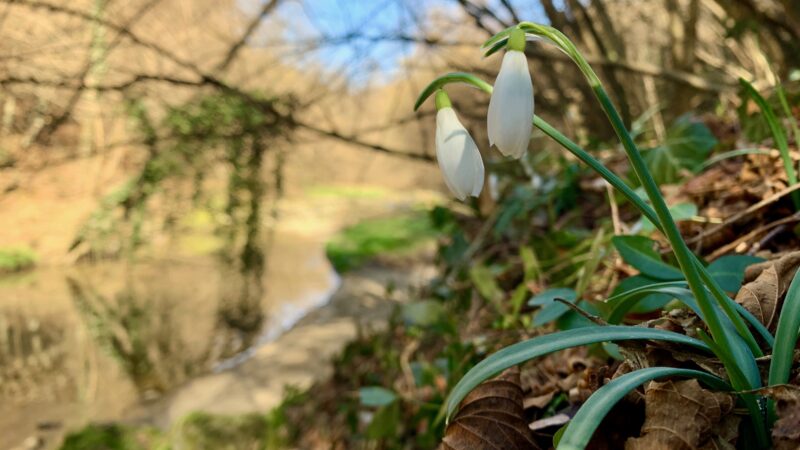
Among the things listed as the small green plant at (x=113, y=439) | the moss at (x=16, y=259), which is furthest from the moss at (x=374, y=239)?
the small green plant at (x=113, y=439)

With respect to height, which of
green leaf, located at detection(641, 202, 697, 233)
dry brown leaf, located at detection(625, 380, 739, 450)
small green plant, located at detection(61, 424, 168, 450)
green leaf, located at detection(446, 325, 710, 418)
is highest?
green leaf, located at detection(641, 202, 697, 233)

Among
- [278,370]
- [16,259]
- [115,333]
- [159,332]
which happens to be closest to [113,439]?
[278,370]

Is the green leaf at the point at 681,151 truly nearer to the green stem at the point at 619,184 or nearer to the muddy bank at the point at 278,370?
the green stem at the point at 619,184

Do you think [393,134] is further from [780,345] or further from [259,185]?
[780,345]

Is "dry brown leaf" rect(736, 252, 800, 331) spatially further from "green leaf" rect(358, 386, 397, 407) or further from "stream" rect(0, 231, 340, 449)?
"stream" rect(0, 231, 340, 449)

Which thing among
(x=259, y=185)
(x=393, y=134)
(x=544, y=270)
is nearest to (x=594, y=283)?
(x=544, y=270)

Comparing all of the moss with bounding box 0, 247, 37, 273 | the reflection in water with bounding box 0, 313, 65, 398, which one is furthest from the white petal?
the moss with bounding box 0, 247, 37, 273

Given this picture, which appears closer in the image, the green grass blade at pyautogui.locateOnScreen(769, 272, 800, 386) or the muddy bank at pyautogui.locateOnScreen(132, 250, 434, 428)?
the green grass blade at pyautogui.locateOnScreen(769, 272, 800, 386)

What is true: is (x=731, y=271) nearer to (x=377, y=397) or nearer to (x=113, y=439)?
(x=377, y=397)
